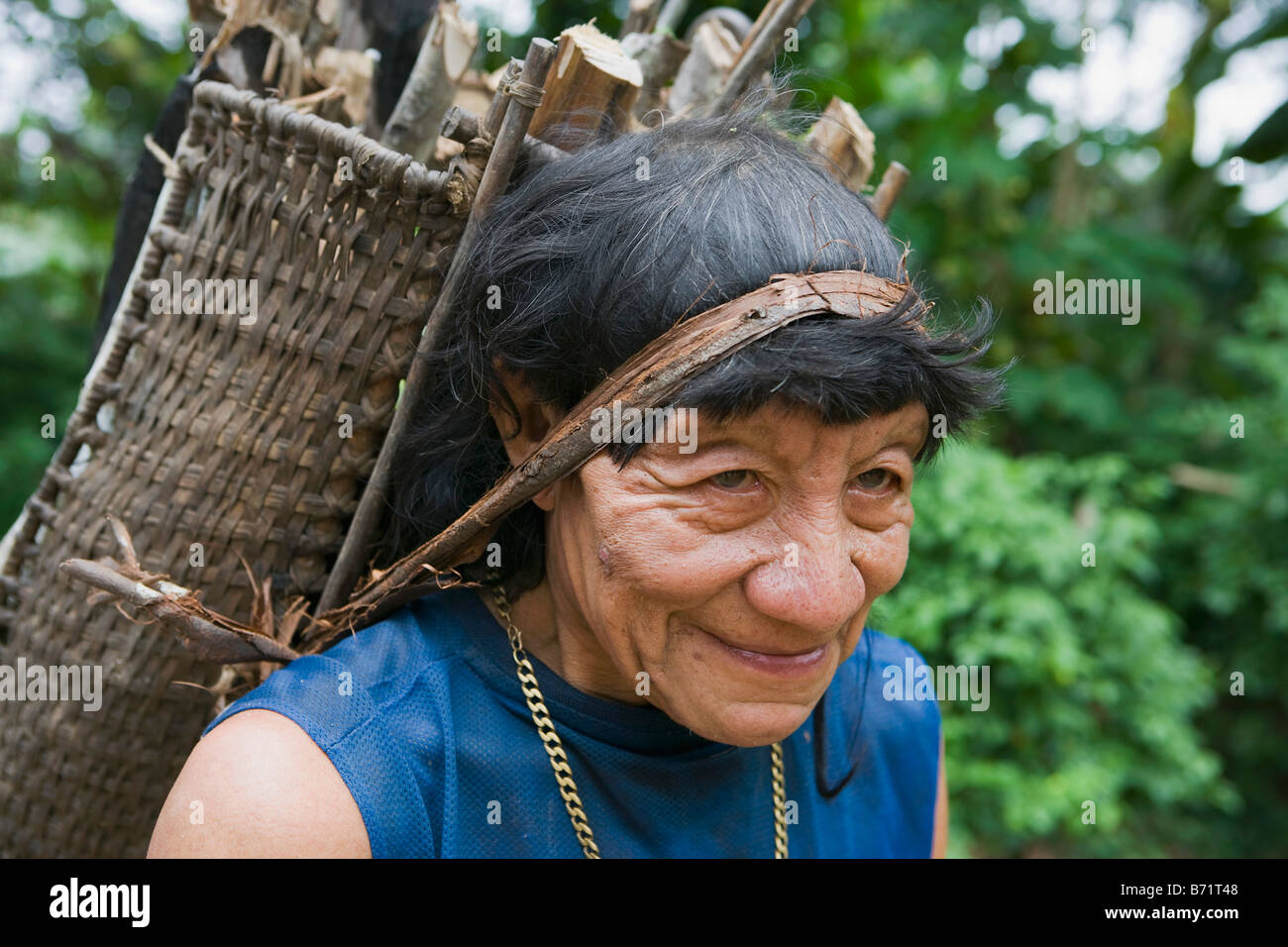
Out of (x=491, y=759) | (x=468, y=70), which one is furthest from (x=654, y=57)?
(x=491, y=759)

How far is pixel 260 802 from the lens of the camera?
4.55 feet

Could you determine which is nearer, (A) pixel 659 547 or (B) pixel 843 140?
(A) pixel 659 547

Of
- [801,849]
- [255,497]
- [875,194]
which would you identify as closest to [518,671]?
[255,497]

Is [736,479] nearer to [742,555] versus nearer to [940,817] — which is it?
[742,555]

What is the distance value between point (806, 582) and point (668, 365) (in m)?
0.34

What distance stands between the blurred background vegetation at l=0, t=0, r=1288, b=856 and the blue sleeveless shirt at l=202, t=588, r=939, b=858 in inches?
89.8

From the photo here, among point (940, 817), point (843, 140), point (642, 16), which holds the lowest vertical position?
point (940, 817)

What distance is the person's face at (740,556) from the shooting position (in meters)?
1.44

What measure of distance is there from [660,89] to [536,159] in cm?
70

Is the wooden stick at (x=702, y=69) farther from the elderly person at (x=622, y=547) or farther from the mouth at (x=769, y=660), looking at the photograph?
the mouth at (x=769, y=660)

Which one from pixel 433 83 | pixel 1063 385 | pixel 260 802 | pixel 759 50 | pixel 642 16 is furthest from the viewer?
pixel 1063 385

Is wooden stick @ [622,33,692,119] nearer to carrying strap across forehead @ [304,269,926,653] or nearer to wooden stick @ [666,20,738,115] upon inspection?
wooden stick @ [666,20,738,115]

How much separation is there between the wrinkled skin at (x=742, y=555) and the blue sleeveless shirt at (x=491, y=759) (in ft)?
0.59

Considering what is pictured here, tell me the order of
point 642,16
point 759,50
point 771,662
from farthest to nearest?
1. point 642,16
2. point 759,50
3. point 771,662
